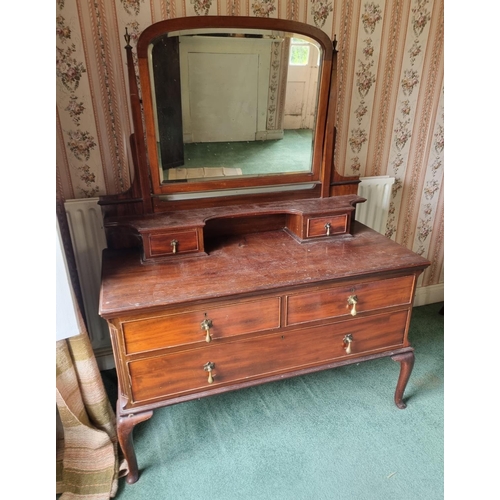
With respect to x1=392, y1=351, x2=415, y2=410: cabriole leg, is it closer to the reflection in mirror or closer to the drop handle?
the drop handle

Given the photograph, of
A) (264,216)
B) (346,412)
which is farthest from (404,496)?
(264,216)

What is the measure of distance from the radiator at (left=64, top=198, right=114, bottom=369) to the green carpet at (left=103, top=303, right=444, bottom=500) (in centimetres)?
26

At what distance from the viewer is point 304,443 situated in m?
1.51

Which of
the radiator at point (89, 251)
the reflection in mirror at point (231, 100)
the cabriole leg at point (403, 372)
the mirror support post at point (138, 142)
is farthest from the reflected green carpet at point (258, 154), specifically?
the cabriole leg at point (403, 372)

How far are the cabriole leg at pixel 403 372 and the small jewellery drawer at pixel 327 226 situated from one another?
56cm

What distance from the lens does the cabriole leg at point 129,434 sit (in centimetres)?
126

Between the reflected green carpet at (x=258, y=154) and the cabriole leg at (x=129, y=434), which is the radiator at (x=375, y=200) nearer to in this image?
the reflected green carpet at (x=258, y=154)

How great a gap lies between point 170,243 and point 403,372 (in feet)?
3.55

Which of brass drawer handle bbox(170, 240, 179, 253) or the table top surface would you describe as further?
brass drawer handle bbox(170, 240, 179, 253)

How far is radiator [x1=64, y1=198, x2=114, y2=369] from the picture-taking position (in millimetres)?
1559

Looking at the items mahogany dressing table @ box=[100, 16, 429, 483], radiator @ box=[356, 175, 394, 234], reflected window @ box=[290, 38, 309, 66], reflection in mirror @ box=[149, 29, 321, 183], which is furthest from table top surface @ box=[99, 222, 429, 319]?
reflected window @ box=[290, 38, 309, 66]

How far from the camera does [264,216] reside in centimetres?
162

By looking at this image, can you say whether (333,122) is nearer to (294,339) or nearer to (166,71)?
(166,71)
